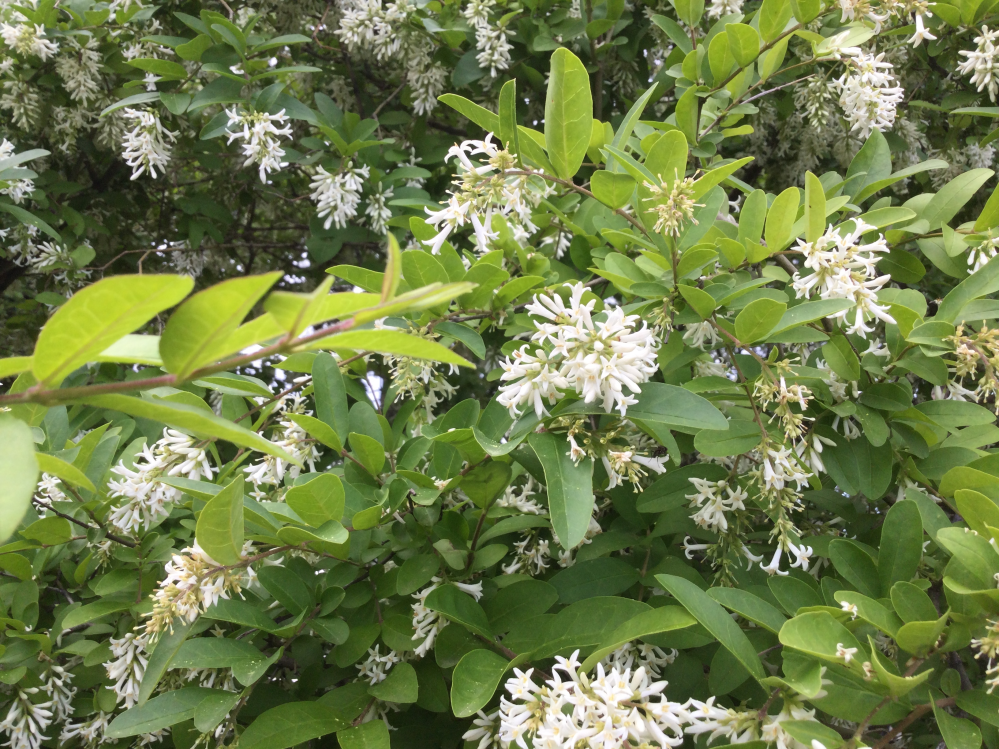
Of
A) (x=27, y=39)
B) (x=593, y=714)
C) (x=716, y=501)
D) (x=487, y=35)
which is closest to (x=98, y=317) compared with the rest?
(x=593, y=714)

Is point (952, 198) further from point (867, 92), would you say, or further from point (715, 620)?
point (715, 620)

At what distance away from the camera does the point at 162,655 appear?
50.0 inches

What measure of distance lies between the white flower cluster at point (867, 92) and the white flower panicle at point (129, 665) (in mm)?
2181

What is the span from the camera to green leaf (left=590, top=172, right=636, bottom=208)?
146 cm

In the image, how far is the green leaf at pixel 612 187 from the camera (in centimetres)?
146

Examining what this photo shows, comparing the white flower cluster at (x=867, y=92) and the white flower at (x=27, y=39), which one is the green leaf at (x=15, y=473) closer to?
the white flower cluster at (x=867, y=92)

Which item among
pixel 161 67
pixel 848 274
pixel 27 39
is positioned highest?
pixel 27 39

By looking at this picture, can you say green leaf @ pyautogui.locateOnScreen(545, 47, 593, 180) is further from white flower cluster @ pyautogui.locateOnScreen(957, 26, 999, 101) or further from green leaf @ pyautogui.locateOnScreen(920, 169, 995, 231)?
white flower cluster @ pyautogui.locateOnScreen(957, 26, 999, 101)

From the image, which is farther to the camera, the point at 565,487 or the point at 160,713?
the point at 160,713

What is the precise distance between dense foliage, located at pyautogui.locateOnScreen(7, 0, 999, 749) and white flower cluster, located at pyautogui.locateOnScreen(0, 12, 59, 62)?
774mm

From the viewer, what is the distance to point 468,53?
279 centimetres

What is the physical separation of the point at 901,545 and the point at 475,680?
2.48ft

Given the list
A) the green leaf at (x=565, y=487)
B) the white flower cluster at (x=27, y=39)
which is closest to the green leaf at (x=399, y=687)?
the green leaf at (x=565, y=487)

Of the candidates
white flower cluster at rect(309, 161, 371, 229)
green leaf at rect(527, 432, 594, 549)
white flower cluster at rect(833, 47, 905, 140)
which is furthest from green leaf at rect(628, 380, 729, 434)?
white flower cluster at rect(309, 161, 371, 229)
